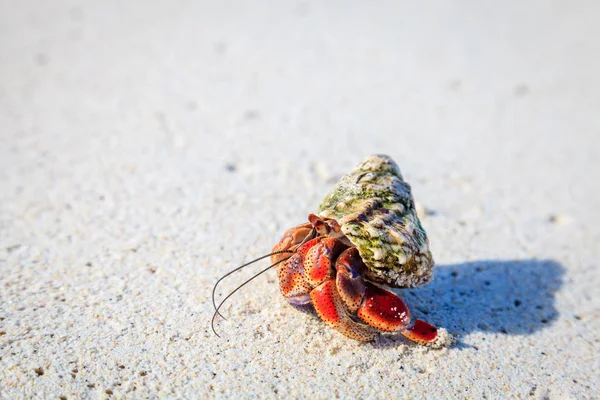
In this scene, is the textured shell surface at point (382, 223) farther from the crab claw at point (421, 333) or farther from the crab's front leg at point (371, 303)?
the crab claw at point (421, 333)

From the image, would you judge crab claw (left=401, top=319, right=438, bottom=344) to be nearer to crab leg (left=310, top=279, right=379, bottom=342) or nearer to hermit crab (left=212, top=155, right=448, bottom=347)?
hermit crab (left=212, top=155, right=448, bottom=347)

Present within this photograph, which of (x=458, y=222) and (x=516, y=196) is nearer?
(x=458, y=222)

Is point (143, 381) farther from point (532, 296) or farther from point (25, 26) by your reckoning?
point (25, 26)

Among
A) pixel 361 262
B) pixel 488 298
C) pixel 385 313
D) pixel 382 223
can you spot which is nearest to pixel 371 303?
pixel 385 313

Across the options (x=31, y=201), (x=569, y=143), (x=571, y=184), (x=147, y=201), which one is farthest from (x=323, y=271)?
(x=569, y=143)

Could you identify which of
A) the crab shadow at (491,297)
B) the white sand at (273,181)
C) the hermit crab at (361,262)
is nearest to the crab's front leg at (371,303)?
the hermit crab at (361,262)

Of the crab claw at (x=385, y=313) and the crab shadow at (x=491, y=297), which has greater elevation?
the crab claw at (x=385, y=313)

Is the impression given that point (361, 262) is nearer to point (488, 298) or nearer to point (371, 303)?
point (371, 303)

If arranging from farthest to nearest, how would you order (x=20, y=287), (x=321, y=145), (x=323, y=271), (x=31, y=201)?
(x=321, y=145) → (x=31, y=201) → (x=20, y=287) → (x=323, y=271)
